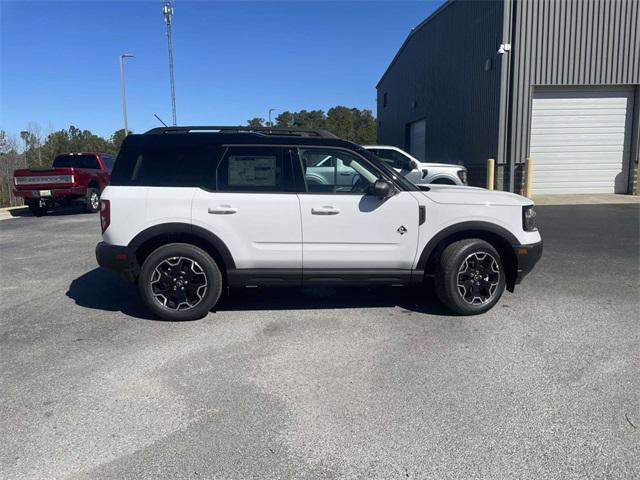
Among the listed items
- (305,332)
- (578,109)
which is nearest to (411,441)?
(305,332)

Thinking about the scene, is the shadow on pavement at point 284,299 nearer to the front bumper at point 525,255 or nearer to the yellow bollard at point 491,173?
the front bumper at point 525,255

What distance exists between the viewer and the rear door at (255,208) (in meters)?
4.91

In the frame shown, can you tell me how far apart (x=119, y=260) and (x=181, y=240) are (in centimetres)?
64

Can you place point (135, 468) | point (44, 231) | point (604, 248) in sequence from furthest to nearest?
point (44, 231) < point (604, 248) < point (135, 468)

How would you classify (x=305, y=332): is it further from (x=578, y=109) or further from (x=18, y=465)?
(x=578, y=109)

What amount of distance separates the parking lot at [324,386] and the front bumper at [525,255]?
18.3 inches

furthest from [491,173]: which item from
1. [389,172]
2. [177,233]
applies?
→ [177,233]

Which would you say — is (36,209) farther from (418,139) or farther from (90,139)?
(90,139)

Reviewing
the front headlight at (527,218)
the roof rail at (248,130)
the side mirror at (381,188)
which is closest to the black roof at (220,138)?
the roof rail at (248,130)

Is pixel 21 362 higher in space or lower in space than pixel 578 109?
lower

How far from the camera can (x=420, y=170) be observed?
12.6m

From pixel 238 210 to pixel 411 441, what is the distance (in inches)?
112

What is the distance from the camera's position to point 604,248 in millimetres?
8477

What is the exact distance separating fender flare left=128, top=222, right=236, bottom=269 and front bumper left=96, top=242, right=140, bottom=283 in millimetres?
101
